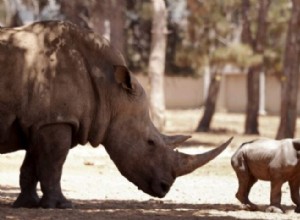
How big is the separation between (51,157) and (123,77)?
4.45ft

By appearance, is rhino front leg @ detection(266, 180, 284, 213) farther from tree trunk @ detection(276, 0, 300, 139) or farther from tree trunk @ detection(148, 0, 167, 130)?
tree trunk @ detection(148, 0, 167, 130)

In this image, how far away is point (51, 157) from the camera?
33.9 ft

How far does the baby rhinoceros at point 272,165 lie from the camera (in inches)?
422

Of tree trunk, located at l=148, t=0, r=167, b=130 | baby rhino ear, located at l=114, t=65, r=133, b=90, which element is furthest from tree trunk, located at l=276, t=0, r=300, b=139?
baby rhino ear, located at l=114, t=65, r=133, b=90

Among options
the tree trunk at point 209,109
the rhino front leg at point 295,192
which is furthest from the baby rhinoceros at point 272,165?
the tree trunk at point 209,109

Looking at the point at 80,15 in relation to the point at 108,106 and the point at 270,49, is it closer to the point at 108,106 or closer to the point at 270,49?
the point at 270,49

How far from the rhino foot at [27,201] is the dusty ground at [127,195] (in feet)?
0.72

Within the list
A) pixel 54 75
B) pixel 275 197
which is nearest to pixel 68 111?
pixel 54 75

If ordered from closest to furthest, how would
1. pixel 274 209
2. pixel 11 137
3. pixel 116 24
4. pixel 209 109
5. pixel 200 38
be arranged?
pixel 11 137, pixel 274 209, pixel 116 24, pixel 200 38, pixel 209 109

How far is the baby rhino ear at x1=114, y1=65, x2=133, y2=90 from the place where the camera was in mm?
10852

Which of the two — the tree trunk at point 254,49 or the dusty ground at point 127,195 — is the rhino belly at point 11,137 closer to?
the dusty ground at point 127,195

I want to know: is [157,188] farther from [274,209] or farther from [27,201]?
[27,201]

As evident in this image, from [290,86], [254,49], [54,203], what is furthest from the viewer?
[254,49]

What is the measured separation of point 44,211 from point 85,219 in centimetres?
87
